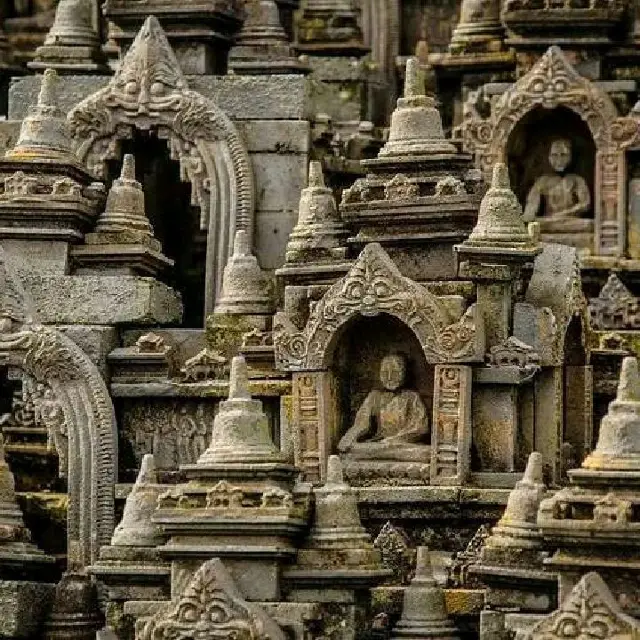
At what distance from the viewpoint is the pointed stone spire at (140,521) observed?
48312 millimetres

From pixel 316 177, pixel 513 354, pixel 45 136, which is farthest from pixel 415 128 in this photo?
pixel 45 136

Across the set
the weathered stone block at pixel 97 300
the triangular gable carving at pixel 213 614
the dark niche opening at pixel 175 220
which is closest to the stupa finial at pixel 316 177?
the weathered stone block at pixel 97 300

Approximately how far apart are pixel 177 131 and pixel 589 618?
11519 millimetres

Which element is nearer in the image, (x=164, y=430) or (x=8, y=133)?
(x=164, y=430)

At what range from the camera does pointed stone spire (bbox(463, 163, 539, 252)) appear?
165 feet

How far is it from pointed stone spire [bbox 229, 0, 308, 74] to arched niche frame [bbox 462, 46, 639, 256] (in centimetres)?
215

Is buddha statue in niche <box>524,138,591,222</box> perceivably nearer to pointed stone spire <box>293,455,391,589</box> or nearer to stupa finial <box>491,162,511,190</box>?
stupa finial <box>491,162,511,190</box>

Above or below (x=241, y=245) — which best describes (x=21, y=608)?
below

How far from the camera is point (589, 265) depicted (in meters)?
55.7

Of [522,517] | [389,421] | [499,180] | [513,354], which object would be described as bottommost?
[522,517]

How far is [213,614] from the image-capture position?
46656mm

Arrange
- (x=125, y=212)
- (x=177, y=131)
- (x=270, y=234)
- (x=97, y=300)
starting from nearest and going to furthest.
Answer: (x=97, y=300), (x=125, y=212), (x=177, y=131), (x=270, y=234)

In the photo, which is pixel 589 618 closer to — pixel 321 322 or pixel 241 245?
pixel 321 322

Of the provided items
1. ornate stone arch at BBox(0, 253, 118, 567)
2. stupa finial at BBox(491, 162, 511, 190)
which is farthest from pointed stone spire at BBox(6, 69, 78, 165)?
stupa finial at BBox(491, 162, 511, 190)
